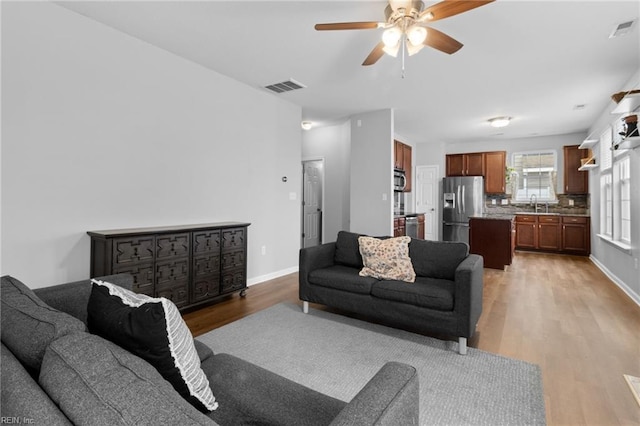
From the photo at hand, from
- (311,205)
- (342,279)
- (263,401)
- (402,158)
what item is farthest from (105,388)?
(311,205)

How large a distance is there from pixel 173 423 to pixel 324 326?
99.8 inches

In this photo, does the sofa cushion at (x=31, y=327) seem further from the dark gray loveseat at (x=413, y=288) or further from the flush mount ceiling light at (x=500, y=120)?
the flush mount ceiling light at (x=500, y=120)

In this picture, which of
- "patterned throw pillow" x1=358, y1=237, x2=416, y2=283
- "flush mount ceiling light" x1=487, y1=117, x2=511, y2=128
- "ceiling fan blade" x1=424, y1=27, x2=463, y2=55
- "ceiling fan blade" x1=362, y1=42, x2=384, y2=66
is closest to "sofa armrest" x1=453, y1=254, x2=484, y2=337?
"patterned throw pillow" x1=358, y1=237, x2=416, y2=283

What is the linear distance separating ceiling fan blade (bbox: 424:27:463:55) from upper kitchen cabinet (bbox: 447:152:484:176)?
6.05 meters

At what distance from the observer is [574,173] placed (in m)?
7.11

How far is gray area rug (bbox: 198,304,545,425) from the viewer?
1.85 meters

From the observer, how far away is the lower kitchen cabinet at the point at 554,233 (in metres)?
6.77

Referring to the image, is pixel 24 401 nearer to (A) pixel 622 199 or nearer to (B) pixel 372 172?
(B) pixel 372 172

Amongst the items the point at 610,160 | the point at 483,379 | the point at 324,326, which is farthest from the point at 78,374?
the point at 610,160

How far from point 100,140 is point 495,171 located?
798 centimetres

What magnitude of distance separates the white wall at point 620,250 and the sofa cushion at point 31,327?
17.5ft

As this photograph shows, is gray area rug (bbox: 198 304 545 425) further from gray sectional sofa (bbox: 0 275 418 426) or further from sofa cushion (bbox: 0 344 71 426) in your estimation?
sofa cushion (bbox: 0 344 71 426)

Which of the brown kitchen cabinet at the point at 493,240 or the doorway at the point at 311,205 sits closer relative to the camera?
the brown kitchen cabinet at the point at 493,240

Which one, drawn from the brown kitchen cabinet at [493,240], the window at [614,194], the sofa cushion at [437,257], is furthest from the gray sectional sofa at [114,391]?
the brown kitchen cabinet at [493,240]
